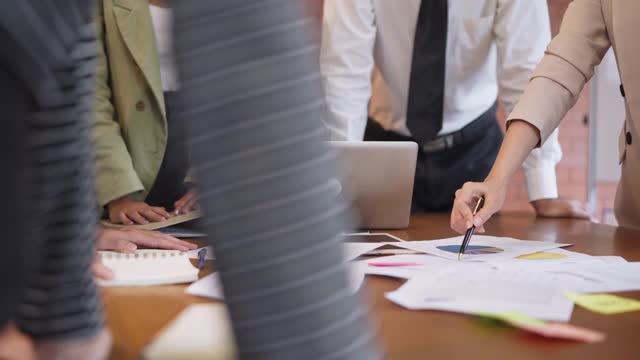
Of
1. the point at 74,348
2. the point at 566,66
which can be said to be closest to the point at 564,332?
the point at 74,348

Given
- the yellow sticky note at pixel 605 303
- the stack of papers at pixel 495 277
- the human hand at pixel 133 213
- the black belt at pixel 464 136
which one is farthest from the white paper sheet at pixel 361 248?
the black belt at pixel 464 136

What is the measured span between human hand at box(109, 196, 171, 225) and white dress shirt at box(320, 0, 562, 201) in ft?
1.84

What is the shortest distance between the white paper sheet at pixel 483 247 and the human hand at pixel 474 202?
33 millimetres

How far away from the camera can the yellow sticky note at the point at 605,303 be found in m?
0.91

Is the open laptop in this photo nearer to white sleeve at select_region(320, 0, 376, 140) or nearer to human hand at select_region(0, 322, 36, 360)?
white sleeve at select_region(320, 0, 376, 140)

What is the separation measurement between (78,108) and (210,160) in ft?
0.44

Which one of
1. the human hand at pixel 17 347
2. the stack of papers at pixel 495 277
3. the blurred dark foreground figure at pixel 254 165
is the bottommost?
the stack of papers at pixel 495 277

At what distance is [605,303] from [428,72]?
4.37 feet

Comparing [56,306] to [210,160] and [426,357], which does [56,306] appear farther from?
[426,357]

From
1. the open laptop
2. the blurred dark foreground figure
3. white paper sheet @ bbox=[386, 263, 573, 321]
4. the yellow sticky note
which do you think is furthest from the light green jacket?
the blurred dark foreground figure

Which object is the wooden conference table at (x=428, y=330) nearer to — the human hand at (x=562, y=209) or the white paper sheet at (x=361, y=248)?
the white paper sheet at (x=361, y=248)

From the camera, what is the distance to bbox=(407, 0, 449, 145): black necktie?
2.18 metres

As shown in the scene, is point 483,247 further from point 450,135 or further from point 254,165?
point 254,165

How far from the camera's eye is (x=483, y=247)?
1.37m
